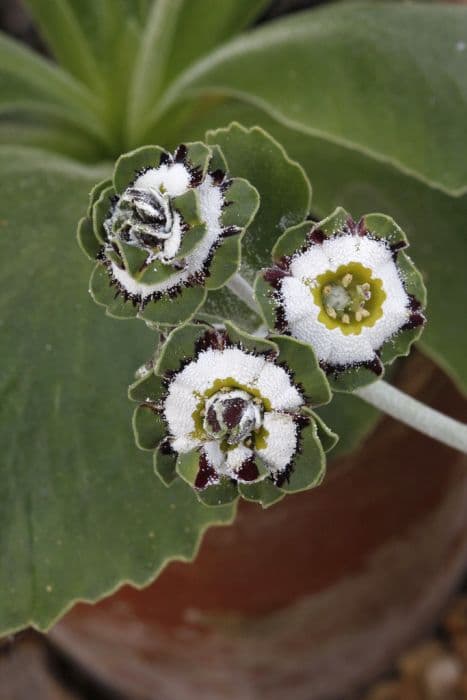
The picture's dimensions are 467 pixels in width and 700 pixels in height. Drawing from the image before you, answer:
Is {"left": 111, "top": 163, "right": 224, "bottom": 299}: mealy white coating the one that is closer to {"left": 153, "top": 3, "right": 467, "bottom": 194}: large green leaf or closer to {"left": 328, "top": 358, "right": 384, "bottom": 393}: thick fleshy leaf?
{"left": 328, "top": 358, "right": 384, "bottom": 393}: thick fleshy leaf

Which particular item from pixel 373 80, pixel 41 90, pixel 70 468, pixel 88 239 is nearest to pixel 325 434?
pixel 88 239

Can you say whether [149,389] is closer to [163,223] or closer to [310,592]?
[163,223]

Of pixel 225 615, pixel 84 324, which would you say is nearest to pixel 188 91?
pixel 84 324

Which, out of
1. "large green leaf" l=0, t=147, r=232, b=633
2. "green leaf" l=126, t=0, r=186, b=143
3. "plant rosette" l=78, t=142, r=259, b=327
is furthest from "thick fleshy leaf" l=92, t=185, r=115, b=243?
"green leaf" l=126, t=0, r=186, b=143

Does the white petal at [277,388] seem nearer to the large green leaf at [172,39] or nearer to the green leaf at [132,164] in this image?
the green leaf at [132,164]

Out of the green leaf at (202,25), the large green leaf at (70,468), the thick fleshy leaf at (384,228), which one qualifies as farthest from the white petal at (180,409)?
the green leaf at (202,25)

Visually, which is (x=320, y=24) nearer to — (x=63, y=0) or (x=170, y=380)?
(x=63, y=0)
